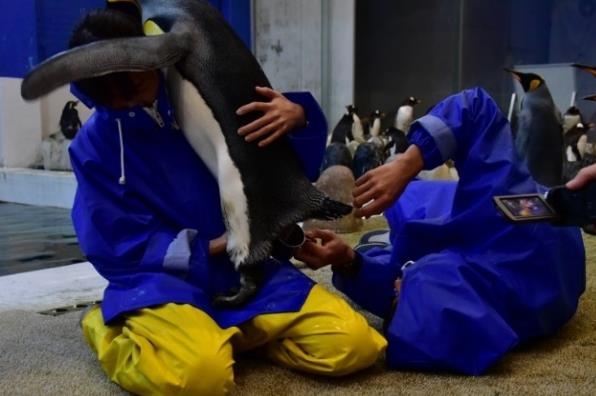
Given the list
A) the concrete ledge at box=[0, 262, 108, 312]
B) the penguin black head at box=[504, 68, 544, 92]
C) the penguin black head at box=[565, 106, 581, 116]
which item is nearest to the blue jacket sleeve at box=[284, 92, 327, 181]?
the concrete ledge at box=[0, 262, 108, 312]

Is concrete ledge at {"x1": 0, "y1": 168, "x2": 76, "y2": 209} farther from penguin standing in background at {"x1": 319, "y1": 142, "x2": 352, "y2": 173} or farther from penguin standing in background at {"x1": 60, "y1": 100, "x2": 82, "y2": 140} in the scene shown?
penguin standing in background at {"x1": 319, "y1": 142, "x2": 352, "y2": 173}

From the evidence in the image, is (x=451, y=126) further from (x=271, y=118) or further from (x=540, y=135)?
(x=540, y=135)

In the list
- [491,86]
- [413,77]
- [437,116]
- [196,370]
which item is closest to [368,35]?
[413,77]

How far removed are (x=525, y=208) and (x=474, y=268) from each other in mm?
249

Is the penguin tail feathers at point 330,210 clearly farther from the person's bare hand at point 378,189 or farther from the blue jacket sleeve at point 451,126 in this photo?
the blue jacket sleeve at point 451,126

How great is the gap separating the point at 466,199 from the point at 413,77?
15.3ft

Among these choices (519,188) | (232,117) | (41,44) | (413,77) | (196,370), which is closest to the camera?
(196,370)

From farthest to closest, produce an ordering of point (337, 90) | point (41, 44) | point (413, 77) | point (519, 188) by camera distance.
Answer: point (413, 77), point (337, 90), point (41, 44), point (519, 188)

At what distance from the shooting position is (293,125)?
3.72 feet

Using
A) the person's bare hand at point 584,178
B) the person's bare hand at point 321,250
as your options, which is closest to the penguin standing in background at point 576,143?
the person's bare hand at point 321,250

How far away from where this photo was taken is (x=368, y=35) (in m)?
5.84

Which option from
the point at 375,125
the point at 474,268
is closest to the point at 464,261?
the point at 474,268

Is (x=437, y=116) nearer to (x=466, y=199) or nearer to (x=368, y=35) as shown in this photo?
(x=466, y=199)

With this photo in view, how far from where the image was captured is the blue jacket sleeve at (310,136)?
117cm
